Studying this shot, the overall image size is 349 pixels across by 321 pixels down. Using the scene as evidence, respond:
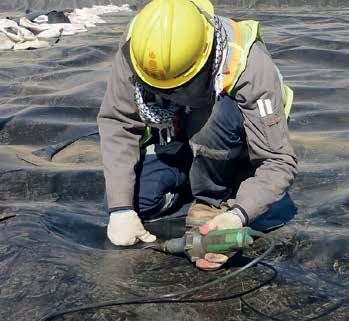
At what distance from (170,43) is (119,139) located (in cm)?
63

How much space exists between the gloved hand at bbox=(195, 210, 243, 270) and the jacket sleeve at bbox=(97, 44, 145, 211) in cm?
49

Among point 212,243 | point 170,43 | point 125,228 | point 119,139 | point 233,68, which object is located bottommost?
point 125,228

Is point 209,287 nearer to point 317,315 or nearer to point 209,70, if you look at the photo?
point 317,315

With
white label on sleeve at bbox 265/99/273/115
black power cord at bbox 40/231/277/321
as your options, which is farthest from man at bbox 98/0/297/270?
black power cord at bbox 40/231/277/321

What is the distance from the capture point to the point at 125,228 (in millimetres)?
2822

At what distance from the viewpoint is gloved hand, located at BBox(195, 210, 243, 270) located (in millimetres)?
2455

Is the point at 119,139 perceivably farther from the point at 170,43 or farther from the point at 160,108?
the point at 170,43

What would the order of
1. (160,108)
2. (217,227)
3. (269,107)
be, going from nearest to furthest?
(217,227)
(269,107)
(160,108)

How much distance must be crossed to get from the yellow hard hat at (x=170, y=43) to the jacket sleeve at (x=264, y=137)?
233 mm

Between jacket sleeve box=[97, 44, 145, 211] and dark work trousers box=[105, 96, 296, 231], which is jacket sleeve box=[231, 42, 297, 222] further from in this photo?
jacket sleeve box=[97, 44, 145, 211]

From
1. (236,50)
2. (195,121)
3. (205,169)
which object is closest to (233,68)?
(236,50)

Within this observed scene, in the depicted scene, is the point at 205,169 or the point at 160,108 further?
the point at 205,169

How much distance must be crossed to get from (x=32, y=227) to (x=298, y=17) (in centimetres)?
866

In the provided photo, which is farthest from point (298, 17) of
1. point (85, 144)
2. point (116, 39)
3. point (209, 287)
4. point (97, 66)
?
point (209, 287)
